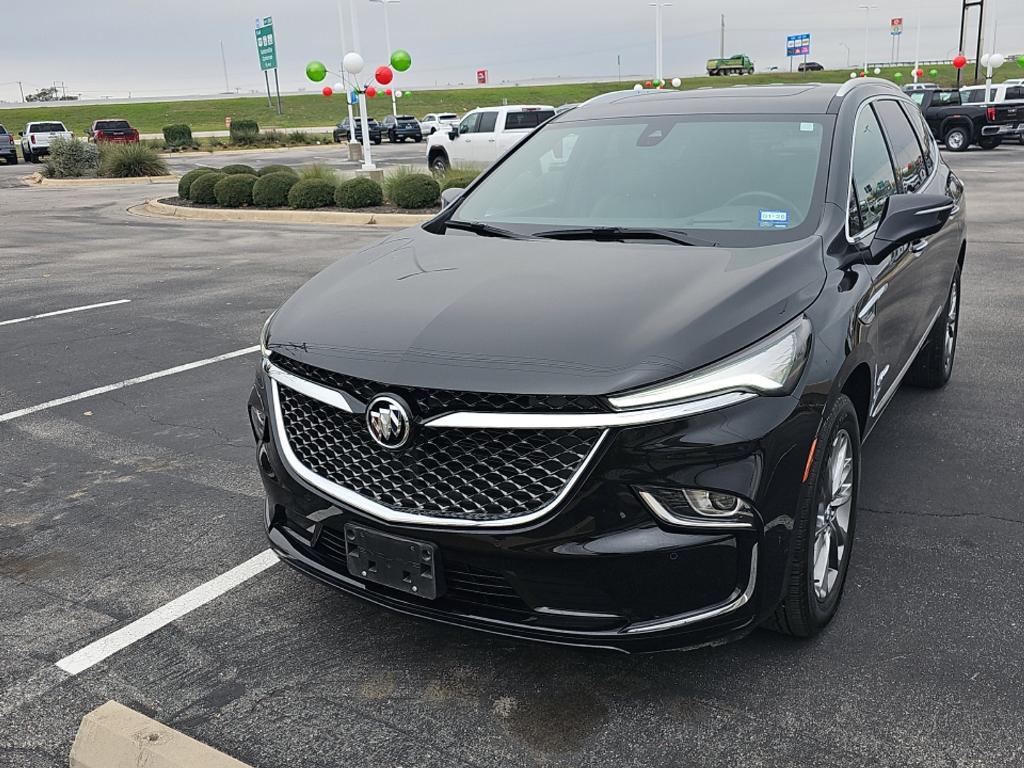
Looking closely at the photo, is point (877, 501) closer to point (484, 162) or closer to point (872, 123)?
point (872, 123)

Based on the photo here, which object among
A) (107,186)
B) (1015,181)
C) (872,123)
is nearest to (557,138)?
(872,123)

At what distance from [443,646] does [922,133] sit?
4205 millimetres

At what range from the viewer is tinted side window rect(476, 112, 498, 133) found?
2458cm

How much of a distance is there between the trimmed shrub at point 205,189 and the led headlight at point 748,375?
18503 mm

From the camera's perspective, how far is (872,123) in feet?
14.8

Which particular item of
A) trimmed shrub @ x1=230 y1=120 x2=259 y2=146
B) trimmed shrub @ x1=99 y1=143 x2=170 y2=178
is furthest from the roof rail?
trimmed shrub @ x1=230 y1=120 x2=259 y2=146

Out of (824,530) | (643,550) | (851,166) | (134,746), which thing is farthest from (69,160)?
(643,550)

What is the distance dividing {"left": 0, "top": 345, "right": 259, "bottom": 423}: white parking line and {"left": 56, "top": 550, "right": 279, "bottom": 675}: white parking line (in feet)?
9.77

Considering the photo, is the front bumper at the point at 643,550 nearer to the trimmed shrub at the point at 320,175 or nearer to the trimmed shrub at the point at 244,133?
the trimmed shrub at the point at 320,175

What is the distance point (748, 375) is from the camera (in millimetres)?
2730

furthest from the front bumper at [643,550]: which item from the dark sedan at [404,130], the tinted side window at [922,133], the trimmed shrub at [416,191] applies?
the dark sedan at [404,130]

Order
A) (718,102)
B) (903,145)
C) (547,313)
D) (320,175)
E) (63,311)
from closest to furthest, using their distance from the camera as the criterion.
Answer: (547,313) → (718,102) → (903,145) → (63,311) → (320,175)

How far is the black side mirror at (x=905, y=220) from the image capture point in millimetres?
3740

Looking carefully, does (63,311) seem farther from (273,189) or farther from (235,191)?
(235,191)
